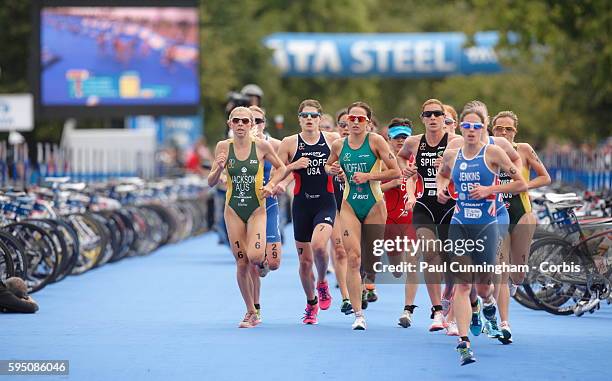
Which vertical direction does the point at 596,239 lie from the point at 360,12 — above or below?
below

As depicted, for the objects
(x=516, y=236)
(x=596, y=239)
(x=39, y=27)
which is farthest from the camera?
(x=39, y=27)

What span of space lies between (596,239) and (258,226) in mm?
3352

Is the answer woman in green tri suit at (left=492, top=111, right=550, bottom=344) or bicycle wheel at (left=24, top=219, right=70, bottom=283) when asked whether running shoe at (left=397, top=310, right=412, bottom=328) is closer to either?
woman in green tri suit at (left=492, top=111, right=550, bottom=344)

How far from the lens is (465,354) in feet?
41.3

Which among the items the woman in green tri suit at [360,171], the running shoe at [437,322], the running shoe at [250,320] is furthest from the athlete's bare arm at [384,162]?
the running shoe at [250,320]

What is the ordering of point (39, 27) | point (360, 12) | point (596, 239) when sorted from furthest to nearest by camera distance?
1. point (360, 12)
2. point (39, 27)
3. point (596, 239)

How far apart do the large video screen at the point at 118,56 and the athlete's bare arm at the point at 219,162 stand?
71.5ft

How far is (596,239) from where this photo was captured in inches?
650

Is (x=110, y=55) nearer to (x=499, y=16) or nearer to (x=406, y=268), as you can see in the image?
(x=499, y=16)

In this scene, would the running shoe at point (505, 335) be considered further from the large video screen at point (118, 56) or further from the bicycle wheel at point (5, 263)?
the large video screen at point (118, 56)

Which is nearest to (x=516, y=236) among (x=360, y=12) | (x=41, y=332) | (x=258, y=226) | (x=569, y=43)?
(x=258, y=226)

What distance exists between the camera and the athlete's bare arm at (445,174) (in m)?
13.7

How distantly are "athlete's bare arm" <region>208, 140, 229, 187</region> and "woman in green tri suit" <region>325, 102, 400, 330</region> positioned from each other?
99cm

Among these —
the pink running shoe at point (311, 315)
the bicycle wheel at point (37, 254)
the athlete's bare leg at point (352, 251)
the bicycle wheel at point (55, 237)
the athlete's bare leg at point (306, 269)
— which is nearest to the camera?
the athlete's bare leg at point (352, 251)
